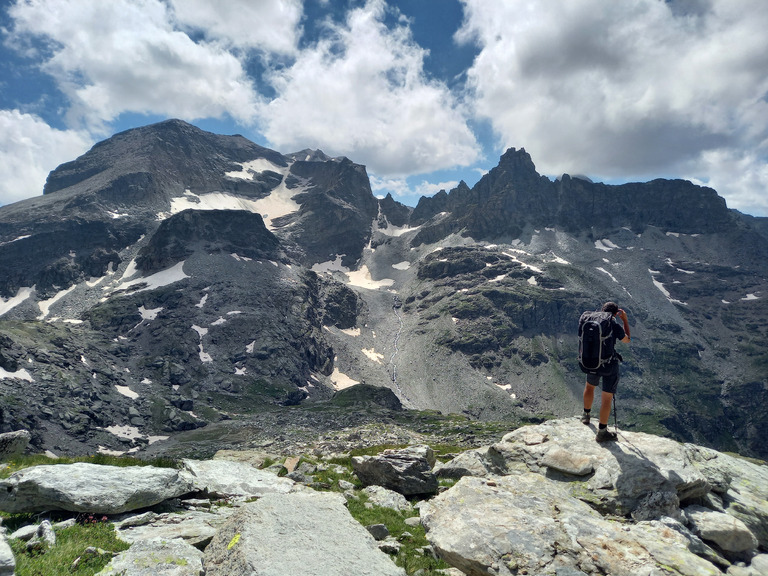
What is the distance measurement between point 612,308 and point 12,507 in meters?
17.3

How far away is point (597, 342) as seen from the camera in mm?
13805

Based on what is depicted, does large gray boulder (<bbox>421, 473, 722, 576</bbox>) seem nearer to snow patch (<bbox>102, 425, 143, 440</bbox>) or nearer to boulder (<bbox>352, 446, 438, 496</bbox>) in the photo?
boulder (<bbox>352, 446, 438, 496</bbox>)

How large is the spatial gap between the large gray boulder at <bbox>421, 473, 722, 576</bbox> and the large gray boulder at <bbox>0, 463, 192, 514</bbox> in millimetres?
7384

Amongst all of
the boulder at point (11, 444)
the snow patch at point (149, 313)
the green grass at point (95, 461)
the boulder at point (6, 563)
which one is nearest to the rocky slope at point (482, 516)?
the boulder at point (6, 563)

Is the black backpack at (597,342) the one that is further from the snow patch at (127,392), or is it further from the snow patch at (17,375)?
the snow patch at (127,392)

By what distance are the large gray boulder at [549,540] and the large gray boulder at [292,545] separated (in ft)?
6.44

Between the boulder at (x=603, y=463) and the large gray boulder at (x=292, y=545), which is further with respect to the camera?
the boulder at (x=603, y=463)

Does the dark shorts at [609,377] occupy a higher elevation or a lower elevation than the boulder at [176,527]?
higher

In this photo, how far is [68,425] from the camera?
95812 millimetres

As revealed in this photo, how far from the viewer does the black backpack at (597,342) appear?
13.7 metres

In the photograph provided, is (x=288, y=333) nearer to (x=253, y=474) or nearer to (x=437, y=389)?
(x=437, y=389)

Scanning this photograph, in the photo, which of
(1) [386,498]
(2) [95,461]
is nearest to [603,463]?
(1) [386,498]

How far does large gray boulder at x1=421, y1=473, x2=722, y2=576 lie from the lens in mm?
8500

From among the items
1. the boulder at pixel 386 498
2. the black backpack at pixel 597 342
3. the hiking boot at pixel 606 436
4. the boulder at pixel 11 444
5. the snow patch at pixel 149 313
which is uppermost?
the black backpack at pixel 597 342
